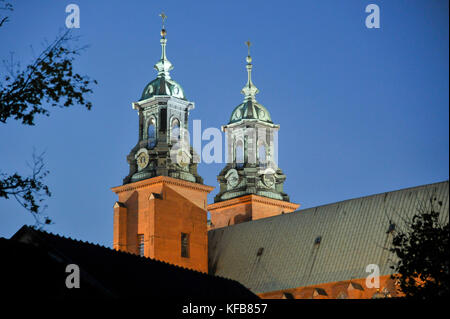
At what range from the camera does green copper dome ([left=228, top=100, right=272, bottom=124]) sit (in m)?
85.4

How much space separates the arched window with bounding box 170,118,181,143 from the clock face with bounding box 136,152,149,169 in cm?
242

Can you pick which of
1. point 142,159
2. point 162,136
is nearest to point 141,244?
point 142,159

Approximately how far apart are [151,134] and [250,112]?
13.5 meters

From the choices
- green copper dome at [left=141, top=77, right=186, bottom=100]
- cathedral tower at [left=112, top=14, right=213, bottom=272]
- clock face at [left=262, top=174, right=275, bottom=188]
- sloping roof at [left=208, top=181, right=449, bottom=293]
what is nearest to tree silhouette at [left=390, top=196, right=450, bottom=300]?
sloping roof at [left=208, top=181, right=449, bottom=293]

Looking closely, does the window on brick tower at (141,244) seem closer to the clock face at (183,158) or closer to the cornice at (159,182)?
the cornice at (159,182)

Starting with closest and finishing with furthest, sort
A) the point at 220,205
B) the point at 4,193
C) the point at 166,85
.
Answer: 1. the point at 4,193
2. the point at 166,85
3. the point at 220,205

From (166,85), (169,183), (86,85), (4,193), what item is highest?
(166,85)

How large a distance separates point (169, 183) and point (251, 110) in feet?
55.8

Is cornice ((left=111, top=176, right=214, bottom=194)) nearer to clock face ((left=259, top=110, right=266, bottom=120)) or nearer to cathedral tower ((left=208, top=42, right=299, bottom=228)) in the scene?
cathedral tower ((left=208, top=42, right=299, bottom=228))

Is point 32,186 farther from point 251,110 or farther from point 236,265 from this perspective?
point 251,110

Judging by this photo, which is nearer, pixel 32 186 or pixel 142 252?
pixel 32 186
